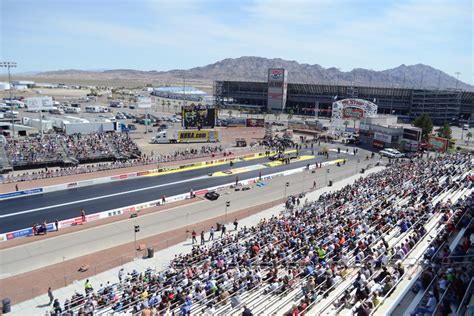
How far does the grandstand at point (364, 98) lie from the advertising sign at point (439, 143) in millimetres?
36410

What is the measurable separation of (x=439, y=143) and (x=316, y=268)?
52.0 meters

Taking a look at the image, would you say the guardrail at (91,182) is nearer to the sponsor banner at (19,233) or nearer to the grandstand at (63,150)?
the grandstand at (63,150)

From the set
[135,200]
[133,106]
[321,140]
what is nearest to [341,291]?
[135,200]

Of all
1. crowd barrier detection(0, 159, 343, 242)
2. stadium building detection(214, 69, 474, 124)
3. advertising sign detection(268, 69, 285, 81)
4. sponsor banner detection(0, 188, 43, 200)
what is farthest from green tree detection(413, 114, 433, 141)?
advertising sign detection(268, 69, 285, 81)

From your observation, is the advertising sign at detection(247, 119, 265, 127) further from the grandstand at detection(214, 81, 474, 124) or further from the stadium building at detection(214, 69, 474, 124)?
the stadium building at detection(214, 69, 474, 124)

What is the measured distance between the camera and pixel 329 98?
130m

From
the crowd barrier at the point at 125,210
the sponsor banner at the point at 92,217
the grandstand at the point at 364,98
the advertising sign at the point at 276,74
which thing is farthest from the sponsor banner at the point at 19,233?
the advertising sign at the point at 276,74

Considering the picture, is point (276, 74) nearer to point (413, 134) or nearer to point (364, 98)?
point (364, 98)

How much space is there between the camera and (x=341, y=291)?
15.3 metres

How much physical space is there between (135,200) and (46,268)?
13882 millimetres

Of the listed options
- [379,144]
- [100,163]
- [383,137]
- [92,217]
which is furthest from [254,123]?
[92,217]

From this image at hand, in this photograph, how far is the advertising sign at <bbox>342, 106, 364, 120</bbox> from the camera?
78.6 m

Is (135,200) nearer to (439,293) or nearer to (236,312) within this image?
(236,312)

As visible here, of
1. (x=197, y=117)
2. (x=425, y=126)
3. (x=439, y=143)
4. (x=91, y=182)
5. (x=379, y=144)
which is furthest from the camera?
(x=425, y=126)
